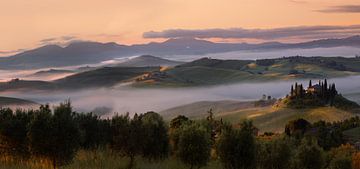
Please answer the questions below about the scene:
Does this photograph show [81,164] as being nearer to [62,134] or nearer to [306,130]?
[62,134]

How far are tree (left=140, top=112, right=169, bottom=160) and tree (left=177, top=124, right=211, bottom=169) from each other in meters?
2.31

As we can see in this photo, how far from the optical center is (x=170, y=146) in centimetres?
3331

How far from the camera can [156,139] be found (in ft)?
97.7

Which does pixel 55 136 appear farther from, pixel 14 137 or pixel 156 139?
pixel 156 139

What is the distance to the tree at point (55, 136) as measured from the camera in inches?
874

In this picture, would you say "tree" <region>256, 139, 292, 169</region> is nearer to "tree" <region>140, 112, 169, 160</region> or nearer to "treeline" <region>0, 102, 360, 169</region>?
"treeline" <region>0, 102, 360, 169</region>

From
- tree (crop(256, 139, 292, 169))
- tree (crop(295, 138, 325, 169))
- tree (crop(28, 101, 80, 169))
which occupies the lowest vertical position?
tree (crop(295, 138, 325, 169))

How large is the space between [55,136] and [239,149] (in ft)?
37.0

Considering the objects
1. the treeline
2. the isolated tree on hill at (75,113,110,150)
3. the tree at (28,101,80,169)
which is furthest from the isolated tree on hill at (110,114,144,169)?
the isolated tree on hill at (75,113,110,150)

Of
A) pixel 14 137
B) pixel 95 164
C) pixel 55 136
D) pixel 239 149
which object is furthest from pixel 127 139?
pixel 239 149

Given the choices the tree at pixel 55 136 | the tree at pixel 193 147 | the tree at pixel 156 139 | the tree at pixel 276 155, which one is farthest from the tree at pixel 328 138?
the tree at pixel 55 136

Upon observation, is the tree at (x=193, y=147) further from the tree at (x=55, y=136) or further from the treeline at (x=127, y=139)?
the tree at (x=55, y=136)

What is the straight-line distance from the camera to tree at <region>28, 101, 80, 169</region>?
72.8 ft

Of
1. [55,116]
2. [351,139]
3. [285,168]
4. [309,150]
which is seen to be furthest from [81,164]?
[351,139]
